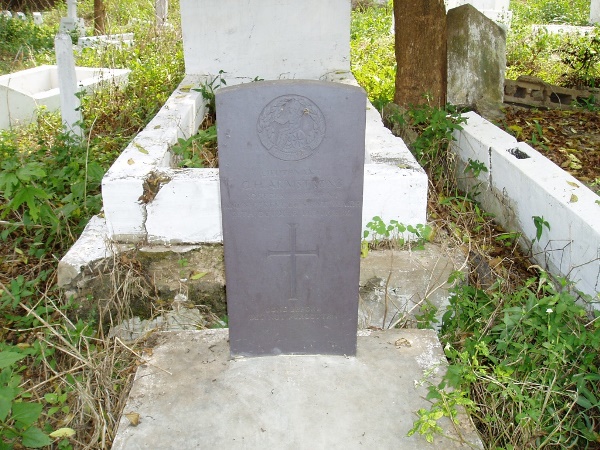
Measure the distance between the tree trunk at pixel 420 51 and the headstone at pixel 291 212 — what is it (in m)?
3.06

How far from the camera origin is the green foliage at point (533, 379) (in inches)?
96.2

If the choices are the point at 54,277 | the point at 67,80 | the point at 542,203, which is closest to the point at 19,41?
the point at 67,80

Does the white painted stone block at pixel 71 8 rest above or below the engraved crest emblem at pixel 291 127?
above

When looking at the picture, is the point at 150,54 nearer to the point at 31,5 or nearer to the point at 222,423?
the point at 222,423

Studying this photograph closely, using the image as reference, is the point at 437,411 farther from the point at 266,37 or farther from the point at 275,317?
the point at 266,37

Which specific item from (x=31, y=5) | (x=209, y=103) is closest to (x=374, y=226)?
(x=209, y=103)

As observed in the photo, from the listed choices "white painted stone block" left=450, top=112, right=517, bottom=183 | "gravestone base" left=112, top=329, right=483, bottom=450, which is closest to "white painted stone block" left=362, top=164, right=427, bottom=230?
"gravestone base" left=112, top=329, right=483, bottom=450

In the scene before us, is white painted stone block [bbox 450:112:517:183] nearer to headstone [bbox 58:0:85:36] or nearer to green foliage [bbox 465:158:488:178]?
green foliage [bbox 465:158:488:178]

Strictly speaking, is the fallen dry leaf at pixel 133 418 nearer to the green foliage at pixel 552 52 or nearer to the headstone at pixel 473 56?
the headstone at pixel 473 56

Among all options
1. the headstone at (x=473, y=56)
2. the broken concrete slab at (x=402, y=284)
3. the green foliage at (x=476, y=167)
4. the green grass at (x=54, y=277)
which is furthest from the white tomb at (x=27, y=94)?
the broken concrete slab at (x=402, y=284)

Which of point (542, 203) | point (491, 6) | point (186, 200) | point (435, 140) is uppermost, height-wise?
point (491, 6)

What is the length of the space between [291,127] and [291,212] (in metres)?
0.34

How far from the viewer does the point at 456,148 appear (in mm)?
4844

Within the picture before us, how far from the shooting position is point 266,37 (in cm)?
536
